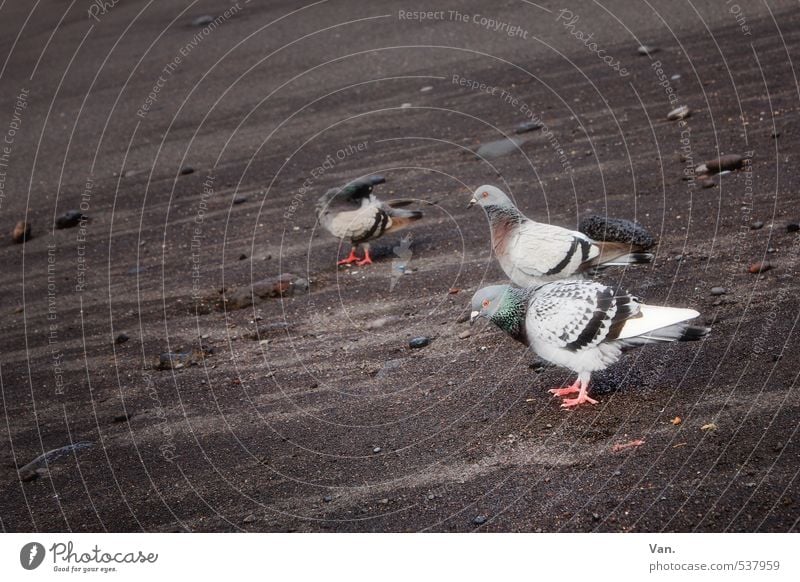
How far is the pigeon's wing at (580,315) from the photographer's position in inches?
263

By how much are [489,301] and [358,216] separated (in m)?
3.62

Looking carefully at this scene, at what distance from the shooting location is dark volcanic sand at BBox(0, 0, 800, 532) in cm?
656

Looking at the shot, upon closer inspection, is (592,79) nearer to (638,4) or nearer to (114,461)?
(638,4)

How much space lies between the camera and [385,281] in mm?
10047

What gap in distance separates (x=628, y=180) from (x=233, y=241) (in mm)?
4756

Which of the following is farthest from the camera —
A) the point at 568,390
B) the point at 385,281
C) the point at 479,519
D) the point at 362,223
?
the point at 362,223

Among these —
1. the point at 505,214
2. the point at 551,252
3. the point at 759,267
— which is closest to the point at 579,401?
the point at 551,252

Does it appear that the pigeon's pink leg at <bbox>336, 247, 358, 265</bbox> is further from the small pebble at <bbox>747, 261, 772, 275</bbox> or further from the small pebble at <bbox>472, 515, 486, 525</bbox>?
the small pebble at <bbox>472, 515, 486, 525</bbox>

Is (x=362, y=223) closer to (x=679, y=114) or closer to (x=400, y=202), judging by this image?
(x=400, y=202)

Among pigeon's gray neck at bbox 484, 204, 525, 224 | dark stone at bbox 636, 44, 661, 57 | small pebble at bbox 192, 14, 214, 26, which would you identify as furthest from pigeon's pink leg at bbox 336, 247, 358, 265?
small pebble at bbox 192, 14, 214, 26
